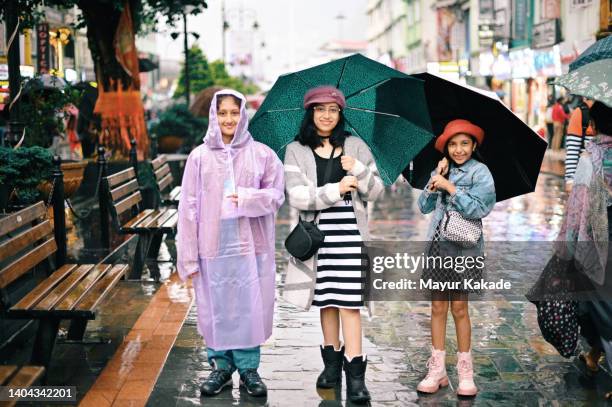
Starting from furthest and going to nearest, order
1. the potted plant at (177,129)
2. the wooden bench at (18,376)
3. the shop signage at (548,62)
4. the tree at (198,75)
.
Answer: the tree at (198,75) < the shop signage at (548,62) < the potted plant at (177,129) < the wooden bench at (18,376)

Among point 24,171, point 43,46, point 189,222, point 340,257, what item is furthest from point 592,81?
point 43,46

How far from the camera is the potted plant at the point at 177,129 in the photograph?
77.8 feet

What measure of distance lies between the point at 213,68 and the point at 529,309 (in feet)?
229

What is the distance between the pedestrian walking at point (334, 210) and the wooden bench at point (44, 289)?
1.30 metres

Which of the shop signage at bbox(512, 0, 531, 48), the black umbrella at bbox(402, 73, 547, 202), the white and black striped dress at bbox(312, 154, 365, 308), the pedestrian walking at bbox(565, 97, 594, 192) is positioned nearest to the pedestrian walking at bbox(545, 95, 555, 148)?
the shop signage at bbox(512, 0, 531, 48)

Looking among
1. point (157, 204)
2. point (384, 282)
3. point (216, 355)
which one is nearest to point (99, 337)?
point (216, 355)

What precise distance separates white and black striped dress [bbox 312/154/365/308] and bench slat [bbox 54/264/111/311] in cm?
151

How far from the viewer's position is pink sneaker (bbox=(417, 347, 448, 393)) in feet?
17.6

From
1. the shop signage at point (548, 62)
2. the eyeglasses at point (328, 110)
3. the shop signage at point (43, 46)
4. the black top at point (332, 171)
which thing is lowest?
the black top at point (332, 171)

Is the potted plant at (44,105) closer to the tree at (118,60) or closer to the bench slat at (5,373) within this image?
the tree at (118,60)

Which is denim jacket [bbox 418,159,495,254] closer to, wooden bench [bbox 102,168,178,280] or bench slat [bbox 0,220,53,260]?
bench slat [bbox 0,220,53,260]

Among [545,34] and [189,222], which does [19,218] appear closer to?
[189,222]

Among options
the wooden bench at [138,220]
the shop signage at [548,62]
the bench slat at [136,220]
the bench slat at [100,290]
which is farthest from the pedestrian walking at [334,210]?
the shop signage at [548,62]

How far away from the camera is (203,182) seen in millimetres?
5320
